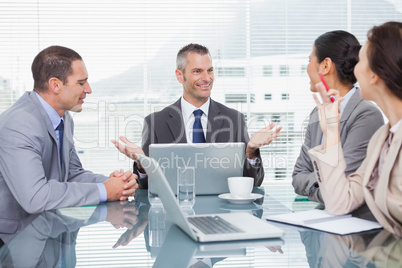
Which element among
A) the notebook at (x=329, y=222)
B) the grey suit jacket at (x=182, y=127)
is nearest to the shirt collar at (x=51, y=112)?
the grey suit jacket at (x=182, y=127)

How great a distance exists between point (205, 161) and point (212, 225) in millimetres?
688

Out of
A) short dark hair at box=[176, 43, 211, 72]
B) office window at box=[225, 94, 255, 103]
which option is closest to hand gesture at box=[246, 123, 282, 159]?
short dark hair at box=[176, 43, 211, 72]

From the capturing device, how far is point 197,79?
129 inches

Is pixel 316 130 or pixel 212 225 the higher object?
pixel 316 130

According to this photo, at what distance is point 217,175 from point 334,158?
0.67m

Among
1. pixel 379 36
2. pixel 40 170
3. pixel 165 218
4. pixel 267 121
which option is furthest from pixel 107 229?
pixel 267 121

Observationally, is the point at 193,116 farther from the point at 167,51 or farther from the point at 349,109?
the point at 167,51

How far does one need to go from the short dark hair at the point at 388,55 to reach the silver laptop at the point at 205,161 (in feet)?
2.50

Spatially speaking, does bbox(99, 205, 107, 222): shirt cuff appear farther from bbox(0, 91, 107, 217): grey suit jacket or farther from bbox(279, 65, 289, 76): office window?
bbox(279, 65, 289, 76): office window

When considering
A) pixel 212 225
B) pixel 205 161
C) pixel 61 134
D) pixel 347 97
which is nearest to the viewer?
pixel 212 225

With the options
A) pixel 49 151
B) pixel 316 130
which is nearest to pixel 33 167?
pixel 49 151

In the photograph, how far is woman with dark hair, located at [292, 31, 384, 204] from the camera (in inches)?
83.3

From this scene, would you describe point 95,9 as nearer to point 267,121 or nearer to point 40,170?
point 267,121

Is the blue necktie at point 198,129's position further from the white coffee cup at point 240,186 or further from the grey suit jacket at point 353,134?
the white coffee cup at point 240,186
